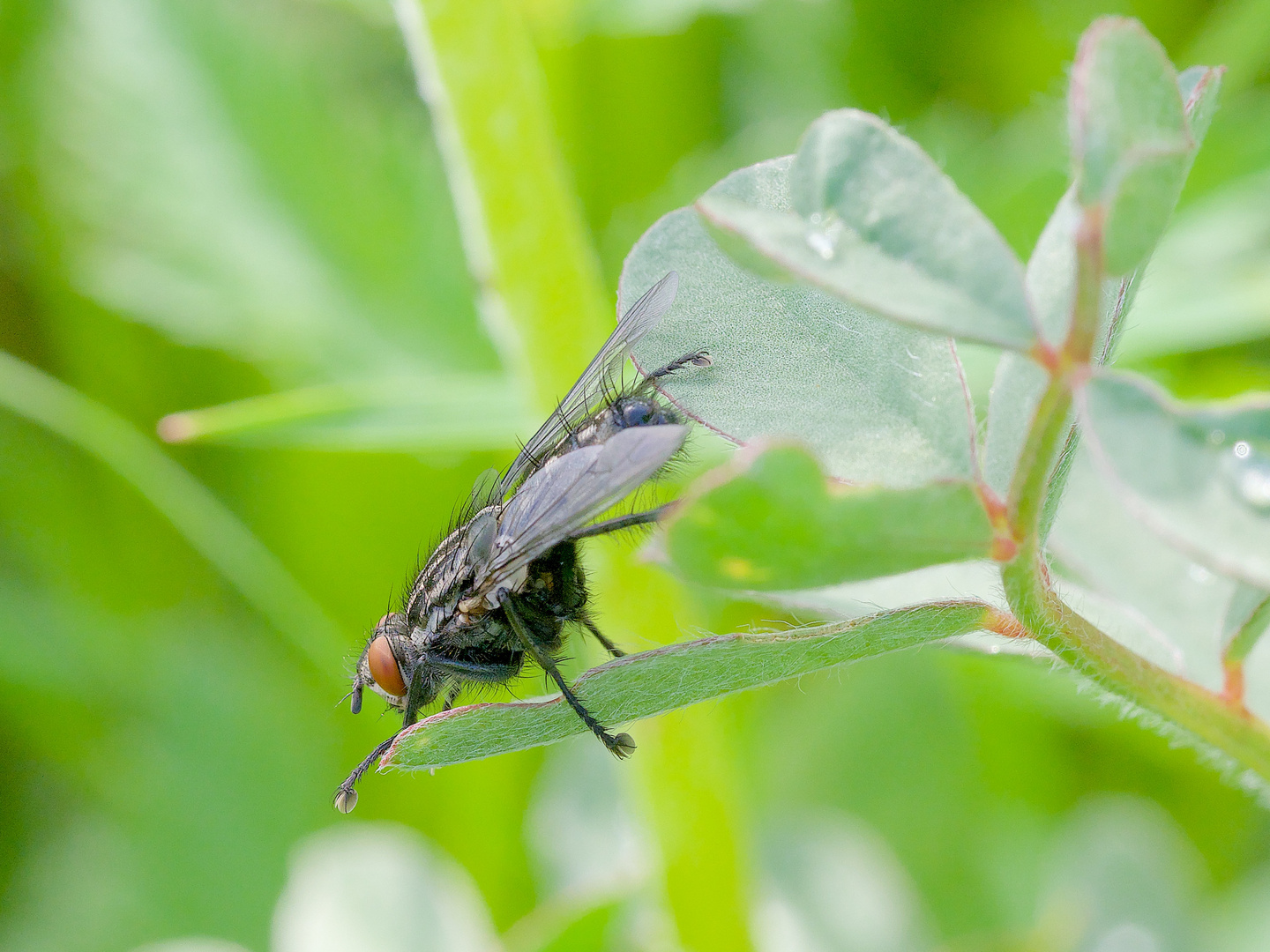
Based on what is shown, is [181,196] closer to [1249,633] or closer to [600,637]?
[600,637]

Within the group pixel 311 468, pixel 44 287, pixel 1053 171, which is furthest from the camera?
pixel 44 287

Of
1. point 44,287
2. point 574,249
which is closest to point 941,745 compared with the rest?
point 574,249

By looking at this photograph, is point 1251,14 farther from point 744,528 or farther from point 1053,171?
point 744,528

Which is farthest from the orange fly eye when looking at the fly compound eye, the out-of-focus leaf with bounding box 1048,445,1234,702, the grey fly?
the out-of-focus leaf with bounding box 1048,445,1234,702

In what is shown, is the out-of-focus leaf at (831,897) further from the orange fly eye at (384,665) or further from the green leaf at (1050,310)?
the green leaf at (1050,310)

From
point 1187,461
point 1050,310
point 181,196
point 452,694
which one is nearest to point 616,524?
point 452,694

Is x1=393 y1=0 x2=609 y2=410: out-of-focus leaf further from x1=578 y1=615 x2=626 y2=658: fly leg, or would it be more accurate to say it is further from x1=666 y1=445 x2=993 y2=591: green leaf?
x1=666 y1=445 x2=993 y2=591: green leaf
